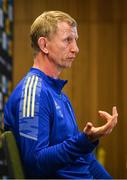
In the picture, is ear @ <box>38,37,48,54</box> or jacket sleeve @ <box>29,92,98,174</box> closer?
jacket sleeve @ <box>29,92,98,174</box>

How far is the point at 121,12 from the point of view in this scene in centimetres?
597

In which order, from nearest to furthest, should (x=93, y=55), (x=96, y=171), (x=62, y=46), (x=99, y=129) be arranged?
(x=99, y=129), (x=62, y=46), (x=96, y=171), (x=93, y=55)

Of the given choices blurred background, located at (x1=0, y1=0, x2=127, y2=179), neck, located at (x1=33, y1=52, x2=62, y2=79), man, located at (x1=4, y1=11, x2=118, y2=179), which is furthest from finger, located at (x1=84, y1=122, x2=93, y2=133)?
blurred background, located at (x1=0, y1=0, x2=127, y2=179)

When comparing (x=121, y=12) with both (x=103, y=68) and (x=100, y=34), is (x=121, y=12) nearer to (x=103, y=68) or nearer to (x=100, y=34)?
(x=100, y=34)

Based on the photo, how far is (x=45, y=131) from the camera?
184 centimetres

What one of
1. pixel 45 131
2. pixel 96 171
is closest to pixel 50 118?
pixel 45 131

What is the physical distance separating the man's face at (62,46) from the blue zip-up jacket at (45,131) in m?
0.09

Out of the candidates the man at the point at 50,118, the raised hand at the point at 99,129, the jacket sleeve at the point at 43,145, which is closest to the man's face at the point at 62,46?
the man at the point at 50,118

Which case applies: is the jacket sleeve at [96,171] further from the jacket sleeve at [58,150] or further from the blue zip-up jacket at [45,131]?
the jacket sleeve at [58,150]

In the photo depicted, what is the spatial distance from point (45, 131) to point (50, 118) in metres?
0.09

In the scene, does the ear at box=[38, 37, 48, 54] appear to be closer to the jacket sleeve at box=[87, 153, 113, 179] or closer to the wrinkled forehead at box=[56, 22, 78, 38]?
the wrinkled forehead at box=[56, 22, 78, 38]

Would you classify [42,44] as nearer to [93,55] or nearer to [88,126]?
[88,126]

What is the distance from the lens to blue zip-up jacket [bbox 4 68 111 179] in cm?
179

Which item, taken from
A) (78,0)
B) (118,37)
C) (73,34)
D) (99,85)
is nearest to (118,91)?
(99,85)
